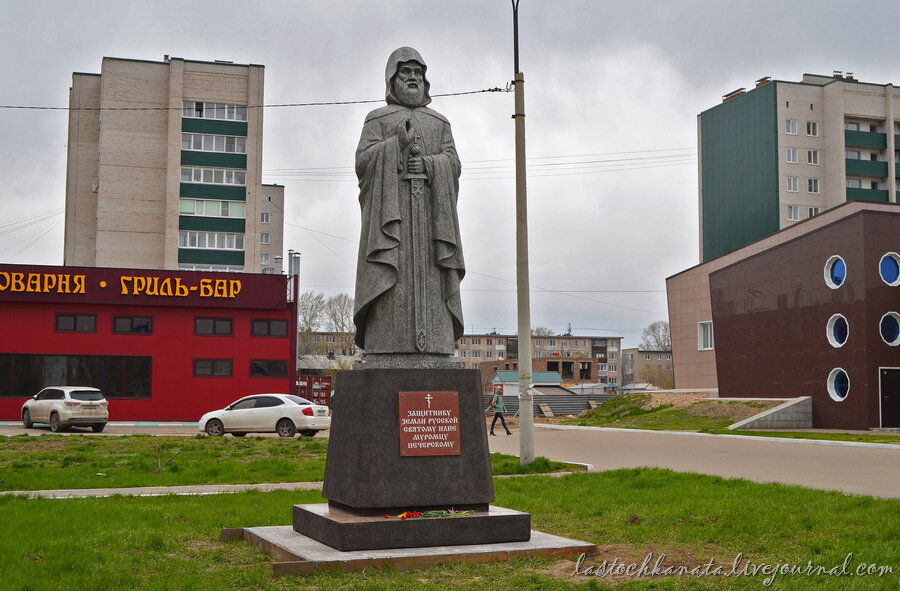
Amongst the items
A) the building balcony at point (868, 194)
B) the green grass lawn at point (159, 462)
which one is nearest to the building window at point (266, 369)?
the green grass lawn at point (159, 462)

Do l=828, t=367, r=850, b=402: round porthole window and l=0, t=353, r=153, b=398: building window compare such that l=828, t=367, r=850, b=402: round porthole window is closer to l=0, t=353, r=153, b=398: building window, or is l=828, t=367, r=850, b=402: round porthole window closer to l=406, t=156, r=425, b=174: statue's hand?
l=406, t=156, r=425, b=174: statue's hand

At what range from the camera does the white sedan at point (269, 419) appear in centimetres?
2512

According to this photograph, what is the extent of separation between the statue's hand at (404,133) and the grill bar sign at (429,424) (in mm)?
2458

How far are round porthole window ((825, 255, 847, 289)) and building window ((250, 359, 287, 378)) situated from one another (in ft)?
68.4

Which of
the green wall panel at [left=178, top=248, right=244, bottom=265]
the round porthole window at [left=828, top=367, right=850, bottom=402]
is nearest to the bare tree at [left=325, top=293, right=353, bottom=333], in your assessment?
the green wall panel at [left=178, top=248, right=244, bottom=265]

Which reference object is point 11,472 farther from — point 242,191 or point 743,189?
point 743,189

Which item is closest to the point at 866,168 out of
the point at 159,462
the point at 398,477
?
the point at 159,462

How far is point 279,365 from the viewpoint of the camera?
37.4 metres

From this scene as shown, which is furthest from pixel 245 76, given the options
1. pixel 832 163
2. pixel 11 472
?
pixel 11 472

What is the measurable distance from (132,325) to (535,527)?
3003cm

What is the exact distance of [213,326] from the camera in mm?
37000

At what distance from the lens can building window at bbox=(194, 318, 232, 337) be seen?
36.8m

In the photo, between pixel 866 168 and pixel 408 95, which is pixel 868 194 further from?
pixel 408 95

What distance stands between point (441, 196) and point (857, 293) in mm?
22233
